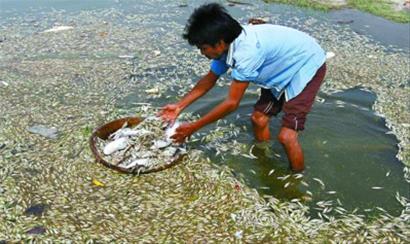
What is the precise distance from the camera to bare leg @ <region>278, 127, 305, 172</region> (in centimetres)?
500

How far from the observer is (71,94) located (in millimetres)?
7098

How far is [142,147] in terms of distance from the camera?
17.5ft

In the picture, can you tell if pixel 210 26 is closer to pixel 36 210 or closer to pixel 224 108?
pixel 224 108

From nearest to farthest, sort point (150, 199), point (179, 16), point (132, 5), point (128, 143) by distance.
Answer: point (150, 199) < point (128, 143) < point (179, 16) < point (132, 5)

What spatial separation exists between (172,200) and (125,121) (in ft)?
4.12

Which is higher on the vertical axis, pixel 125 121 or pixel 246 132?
pixel 125 121

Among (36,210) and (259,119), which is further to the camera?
(259,119)

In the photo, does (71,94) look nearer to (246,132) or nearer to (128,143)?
(128,143)

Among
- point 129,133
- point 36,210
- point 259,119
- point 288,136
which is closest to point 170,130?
point 129,133

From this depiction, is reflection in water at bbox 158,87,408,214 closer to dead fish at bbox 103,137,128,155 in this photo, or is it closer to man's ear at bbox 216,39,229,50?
dead fish at bbox 103,137,128,155

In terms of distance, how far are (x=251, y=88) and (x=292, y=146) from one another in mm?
2439

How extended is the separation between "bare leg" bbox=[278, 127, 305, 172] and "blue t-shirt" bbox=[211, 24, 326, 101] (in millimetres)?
355

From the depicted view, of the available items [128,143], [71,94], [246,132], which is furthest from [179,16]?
[128,143]

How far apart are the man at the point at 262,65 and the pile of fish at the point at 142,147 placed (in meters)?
0.22
